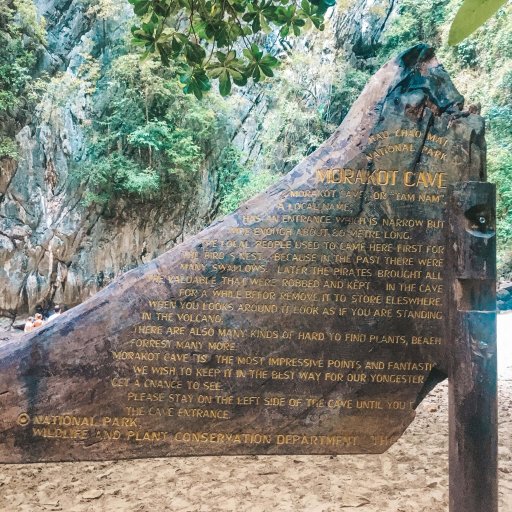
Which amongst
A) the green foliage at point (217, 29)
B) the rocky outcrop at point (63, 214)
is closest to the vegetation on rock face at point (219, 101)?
the rocky outcrop at point (63, 214)

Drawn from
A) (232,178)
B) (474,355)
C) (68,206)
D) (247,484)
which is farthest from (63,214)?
(474,355)

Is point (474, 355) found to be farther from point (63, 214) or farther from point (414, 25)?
point (414, 25)

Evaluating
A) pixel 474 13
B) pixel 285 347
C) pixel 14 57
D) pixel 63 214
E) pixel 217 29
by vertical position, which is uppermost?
pixel 14 57

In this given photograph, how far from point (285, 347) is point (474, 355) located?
0.74 meters

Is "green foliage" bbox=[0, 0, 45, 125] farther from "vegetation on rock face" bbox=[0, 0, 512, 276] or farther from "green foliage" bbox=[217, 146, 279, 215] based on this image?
"green foliage" bbox=[217, 146, 279, 215]

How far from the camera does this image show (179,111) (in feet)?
31.0

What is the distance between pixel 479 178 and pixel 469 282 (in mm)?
649

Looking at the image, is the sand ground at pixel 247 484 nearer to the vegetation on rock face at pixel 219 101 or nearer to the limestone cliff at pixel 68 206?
the vegetation on rock face at pixel 219 101

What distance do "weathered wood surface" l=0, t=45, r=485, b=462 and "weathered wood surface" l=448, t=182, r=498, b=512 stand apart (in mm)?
379

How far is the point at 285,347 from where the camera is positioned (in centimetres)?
194

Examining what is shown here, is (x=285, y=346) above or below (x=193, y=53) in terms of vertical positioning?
below

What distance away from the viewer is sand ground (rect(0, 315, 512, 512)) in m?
2.00

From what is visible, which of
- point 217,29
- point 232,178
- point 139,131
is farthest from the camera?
point 232,178

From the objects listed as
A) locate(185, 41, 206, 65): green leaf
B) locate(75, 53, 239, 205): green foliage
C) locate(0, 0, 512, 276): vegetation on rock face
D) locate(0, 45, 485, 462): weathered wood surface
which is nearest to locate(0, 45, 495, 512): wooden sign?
locate(0, 45, 485, 462): weathered wood surface
